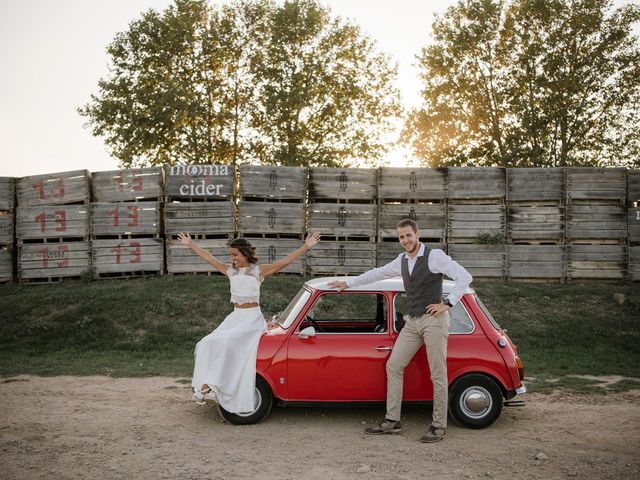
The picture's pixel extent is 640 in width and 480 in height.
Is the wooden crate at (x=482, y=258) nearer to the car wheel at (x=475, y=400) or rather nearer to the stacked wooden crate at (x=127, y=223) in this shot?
the stacked wooden crate at (x=127, y=223)

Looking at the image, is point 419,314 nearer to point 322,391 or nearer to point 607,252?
point 322,391

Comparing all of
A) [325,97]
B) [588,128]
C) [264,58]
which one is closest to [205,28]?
[264,58]

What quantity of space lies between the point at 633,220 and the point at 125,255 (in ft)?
42.3

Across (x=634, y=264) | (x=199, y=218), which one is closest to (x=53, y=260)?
(x=199, y=218)

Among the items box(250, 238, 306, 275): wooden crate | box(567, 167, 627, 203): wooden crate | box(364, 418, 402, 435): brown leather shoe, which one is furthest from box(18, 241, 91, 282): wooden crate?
box(567, 167, 627, 203): wooden crate

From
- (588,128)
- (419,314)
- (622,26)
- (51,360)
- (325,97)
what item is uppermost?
(622,26)

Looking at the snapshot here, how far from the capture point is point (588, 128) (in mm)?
22234

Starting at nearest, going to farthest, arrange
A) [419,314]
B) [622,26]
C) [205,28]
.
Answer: [419,314] < [622,26] < [205,28]

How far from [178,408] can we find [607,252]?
12.1 metres

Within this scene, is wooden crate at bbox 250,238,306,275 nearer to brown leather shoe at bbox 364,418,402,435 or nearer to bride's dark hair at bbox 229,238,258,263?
bride's dark hair at bbox 229,238,258,263

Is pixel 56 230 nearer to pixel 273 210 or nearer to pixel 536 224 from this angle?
pixel 273 210

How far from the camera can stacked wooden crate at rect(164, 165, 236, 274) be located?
51.0 ft

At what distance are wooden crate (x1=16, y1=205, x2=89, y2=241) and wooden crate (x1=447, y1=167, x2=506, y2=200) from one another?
9.42 m

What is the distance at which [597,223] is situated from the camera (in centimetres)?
1552
